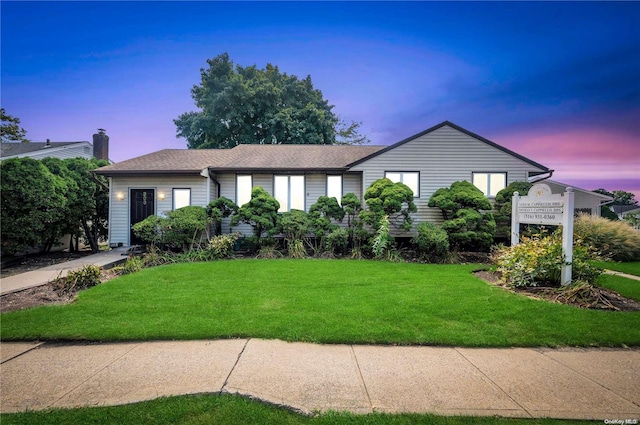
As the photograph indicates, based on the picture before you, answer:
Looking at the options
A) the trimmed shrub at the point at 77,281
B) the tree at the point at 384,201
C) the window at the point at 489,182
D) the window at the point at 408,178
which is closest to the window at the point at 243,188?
the tree at the point at 384,201

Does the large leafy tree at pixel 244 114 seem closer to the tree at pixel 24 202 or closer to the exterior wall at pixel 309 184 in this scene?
the exterior wall at pixel 309 184

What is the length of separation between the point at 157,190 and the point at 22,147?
1472cm

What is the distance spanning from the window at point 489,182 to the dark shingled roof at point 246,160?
5342mm

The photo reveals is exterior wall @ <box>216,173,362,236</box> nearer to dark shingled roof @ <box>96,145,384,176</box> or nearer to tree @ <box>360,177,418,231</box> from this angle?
dark shingled roof @ <box>96,145,384,176</box>

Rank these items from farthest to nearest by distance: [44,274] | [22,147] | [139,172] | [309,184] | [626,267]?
[22,147] < [309,184] < [139,172] < [626,267] < [44,274]

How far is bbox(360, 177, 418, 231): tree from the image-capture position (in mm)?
10047

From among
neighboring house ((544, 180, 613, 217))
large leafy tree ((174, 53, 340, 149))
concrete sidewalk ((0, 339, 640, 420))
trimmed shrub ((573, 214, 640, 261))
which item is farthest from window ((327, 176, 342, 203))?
large leafy tree ((174, 53, 340, 149))

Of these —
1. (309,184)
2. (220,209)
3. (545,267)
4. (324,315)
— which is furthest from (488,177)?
(220,209)

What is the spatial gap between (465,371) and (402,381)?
766mm

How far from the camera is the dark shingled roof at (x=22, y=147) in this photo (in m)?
17.2

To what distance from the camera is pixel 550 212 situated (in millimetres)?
6516

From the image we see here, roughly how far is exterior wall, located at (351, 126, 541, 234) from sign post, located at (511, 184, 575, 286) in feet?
12.9

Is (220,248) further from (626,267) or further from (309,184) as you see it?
(626,267)

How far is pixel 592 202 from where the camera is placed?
45.6 ft
